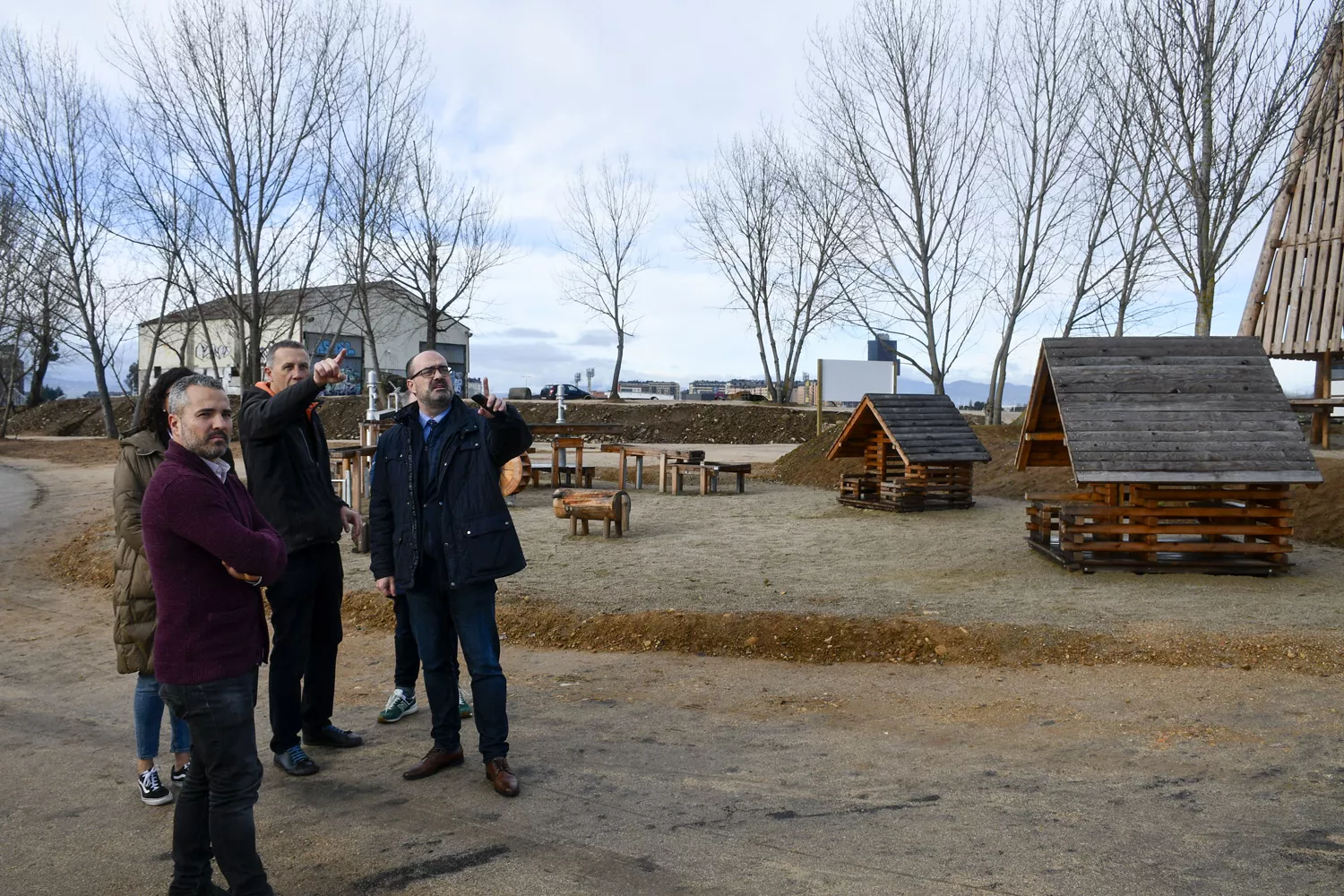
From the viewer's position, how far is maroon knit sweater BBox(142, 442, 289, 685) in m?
3.25

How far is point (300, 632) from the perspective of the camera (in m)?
4.85

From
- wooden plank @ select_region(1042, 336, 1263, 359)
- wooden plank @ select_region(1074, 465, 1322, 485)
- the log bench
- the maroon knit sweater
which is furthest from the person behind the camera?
the log bench

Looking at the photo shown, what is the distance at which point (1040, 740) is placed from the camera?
515 centimetres

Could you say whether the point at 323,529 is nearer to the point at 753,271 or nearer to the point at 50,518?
the point at 50,518

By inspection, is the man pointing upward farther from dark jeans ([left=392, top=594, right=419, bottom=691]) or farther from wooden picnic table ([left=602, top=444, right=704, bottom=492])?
wooden picnic table ([left=602, top=444, right=704, bottom=492])

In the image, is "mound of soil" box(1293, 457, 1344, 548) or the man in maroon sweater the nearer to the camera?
the man in maroon sweater

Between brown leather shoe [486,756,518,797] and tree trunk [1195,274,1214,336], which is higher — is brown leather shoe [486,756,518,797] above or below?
below

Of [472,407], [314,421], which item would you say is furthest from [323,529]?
[472,407]

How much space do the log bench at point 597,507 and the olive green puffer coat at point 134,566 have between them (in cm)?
797

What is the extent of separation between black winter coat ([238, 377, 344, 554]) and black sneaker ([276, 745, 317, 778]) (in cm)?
97

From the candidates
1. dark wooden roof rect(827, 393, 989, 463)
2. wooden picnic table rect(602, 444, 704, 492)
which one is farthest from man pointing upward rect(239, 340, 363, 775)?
wooden picnic table rect(602, 444, 704, 492)

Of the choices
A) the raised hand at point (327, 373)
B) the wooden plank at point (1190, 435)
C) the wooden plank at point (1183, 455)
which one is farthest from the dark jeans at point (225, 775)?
the wooden plank at point (1190, 435)

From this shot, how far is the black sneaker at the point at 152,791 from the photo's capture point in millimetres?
4379

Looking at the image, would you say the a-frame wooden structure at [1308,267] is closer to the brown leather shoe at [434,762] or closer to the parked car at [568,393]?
the brown leather shoe at [434,762]
